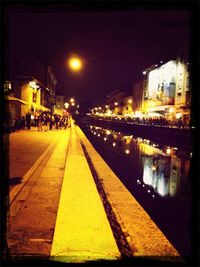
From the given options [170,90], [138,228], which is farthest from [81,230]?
[170,90]

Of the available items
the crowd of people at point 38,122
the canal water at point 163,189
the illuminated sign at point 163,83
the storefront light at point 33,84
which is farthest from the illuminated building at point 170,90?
the canal water at point 163,189

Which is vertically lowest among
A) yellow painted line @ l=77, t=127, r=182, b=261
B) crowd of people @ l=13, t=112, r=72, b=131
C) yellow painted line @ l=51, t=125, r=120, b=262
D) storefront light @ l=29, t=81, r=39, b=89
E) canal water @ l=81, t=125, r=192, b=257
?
canal water @ l=81, t=125, r=192, b=257

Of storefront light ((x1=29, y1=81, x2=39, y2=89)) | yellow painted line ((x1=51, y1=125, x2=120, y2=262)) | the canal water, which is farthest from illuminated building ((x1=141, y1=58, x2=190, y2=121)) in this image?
yellow painted line ((x1=51, y1=125, x2=120, y2=262))

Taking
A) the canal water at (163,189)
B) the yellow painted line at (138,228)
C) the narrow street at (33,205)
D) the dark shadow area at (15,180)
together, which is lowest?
the canal water at (163,189)

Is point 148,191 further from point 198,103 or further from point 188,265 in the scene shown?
point 198,103

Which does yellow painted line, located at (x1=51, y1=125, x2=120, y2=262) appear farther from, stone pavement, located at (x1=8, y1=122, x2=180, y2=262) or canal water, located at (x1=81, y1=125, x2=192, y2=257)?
canal water, located at (x1=81, y1=125, x2=192, y2=257)

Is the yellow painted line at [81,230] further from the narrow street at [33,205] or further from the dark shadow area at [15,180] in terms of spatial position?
the dark shadow area at [15,180]

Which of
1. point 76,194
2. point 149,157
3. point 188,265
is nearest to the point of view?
point 188,265

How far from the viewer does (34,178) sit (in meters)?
9.69

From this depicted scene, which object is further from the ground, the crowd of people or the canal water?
the crowd of people

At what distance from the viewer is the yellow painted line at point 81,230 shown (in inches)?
171

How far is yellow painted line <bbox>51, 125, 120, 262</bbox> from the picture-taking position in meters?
4.35

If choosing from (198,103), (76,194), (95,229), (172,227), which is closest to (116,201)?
(76,194)

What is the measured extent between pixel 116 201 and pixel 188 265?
3545 millimetres
